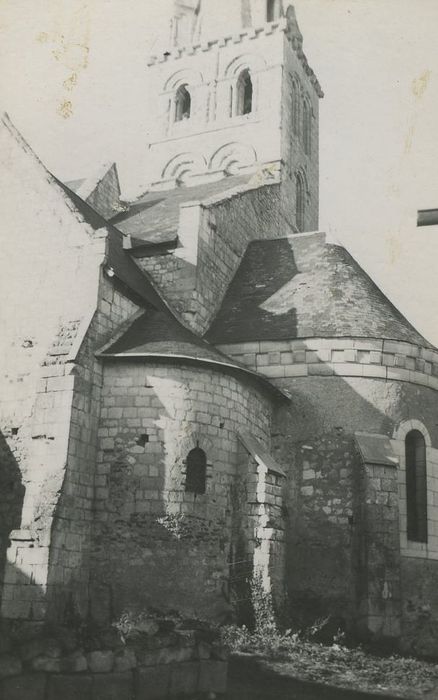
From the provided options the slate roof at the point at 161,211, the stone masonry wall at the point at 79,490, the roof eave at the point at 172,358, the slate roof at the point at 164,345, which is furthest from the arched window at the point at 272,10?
the roof eave at the point at 172,358

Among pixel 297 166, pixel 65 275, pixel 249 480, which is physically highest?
pixel 297 166

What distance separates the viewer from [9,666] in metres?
6.86

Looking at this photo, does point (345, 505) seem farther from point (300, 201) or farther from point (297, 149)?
point (297, 149)

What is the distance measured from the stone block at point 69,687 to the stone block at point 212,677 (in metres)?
1.53

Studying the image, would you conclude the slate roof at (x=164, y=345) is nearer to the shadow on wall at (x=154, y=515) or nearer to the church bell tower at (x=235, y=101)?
A: the shadow on wall at (x=154, y=515)

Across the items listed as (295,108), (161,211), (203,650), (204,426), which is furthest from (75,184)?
(203,650)

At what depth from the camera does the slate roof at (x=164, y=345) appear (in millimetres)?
13297

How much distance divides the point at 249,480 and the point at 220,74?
18773 mm

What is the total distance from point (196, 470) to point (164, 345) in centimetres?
230

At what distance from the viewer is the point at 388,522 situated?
46.2ft

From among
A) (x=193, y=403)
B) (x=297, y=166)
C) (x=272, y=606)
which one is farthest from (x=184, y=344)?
(x=297, y=166)

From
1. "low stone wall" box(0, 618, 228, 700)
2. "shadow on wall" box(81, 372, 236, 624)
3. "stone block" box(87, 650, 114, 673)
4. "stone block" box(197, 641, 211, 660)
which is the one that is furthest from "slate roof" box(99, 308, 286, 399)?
"stone block" box(87, 650, 114, 673)

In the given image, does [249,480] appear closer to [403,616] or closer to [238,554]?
[238,554]

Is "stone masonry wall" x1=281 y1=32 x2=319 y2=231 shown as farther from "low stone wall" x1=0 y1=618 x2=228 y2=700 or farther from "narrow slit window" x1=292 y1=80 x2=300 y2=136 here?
"low stone wall" x1=0 y1=618 x2=228 y2=700
